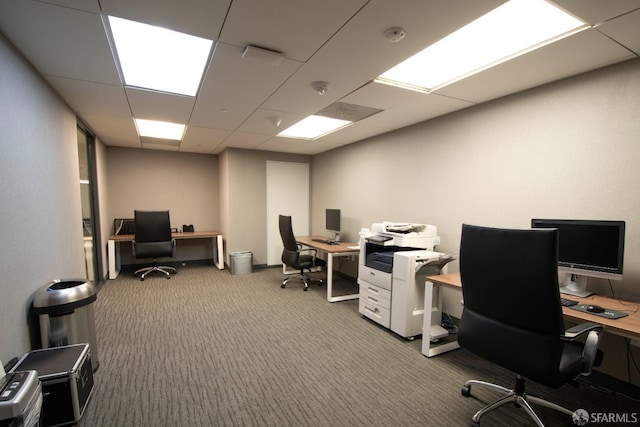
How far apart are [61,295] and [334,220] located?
356cm

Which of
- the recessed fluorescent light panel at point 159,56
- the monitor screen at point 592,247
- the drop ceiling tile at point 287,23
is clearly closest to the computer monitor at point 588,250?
the monitor screen at point 592,247

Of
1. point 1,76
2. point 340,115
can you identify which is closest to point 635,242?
point 340,115

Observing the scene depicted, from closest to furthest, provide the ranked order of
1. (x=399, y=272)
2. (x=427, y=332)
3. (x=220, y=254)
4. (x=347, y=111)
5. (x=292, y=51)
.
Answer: (x=292, y=51) → (x=427, y=332) → (x=399, y=272) → (x=347, y=111) → (x=220, y=254)

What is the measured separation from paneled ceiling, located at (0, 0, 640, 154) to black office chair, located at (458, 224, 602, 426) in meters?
1.24

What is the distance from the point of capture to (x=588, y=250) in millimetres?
1939

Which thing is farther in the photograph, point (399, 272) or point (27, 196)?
point (399, 272)

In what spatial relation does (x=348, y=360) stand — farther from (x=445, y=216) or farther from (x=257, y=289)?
(x=257, y=289)

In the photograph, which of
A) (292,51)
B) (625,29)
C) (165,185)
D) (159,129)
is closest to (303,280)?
(159,129)

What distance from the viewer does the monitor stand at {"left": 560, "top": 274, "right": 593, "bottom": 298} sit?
6.77ft

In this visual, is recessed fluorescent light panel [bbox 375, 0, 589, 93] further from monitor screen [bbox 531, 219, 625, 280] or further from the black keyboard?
the black keyboard

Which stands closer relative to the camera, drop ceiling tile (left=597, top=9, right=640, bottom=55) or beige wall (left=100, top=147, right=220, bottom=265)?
drop ceiling tile (left=597, top=9, right=640, bottom=55)

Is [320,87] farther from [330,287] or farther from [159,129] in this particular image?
[159,129]
